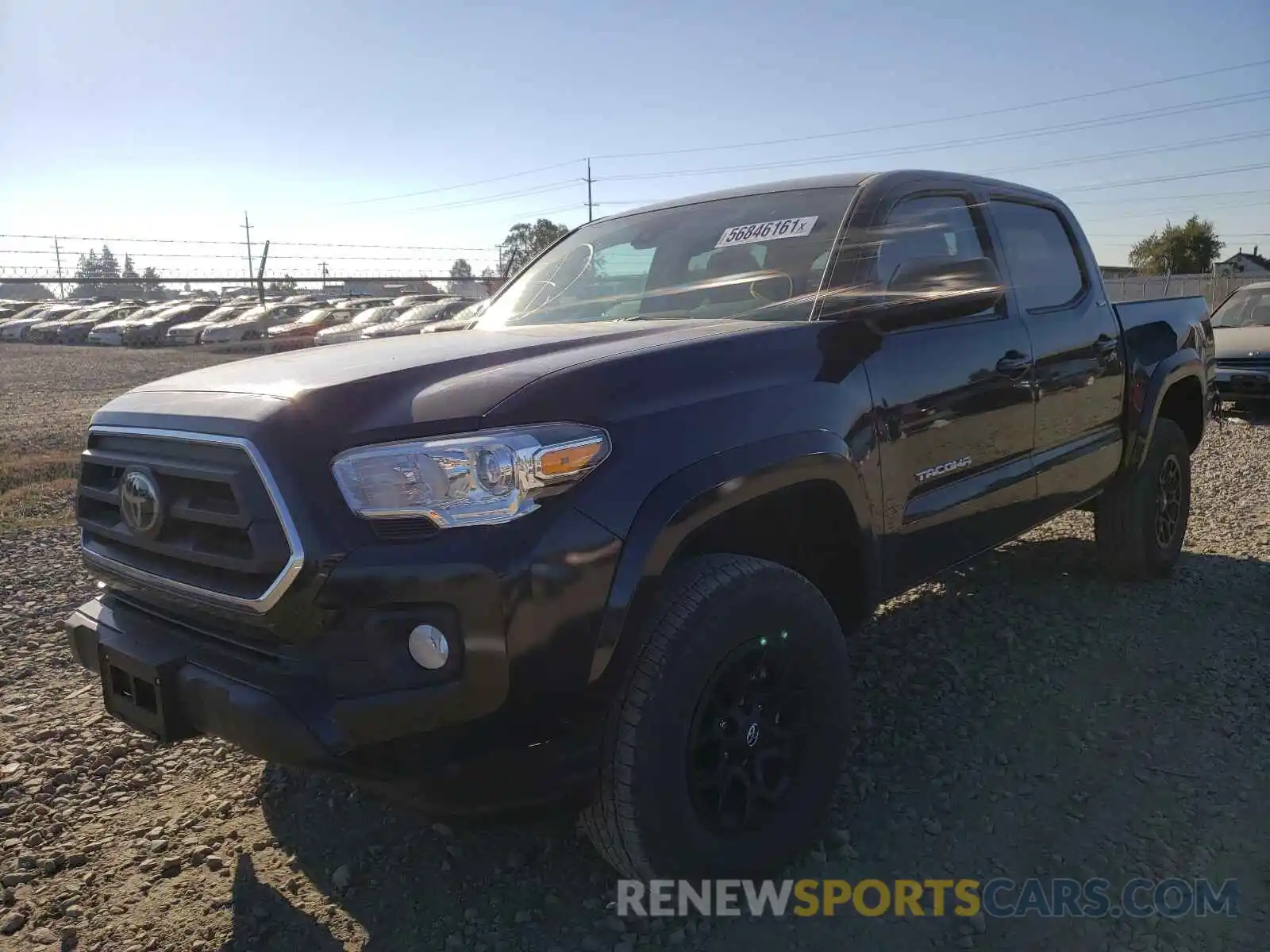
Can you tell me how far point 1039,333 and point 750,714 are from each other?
2158 mm

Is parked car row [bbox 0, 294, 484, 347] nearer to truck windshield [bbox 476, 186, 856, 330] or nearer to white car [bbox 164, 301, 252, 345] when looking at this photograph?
white car [bbox 164, 301, 252, 345]

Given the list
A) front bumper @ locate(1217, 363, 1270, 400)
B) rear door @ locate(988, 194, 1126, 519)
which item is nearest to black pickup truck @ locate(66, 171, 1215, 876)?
rear door @ locate(988, 194, 1126, 519)

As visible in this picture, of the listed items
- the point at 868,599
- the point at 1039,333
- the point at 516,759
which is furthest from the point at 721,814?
the point at 1039,333

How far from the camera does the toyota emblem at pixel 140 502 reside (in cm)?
224

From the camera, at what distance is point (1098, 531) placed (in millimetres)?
4715

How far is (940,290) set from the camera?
123 inches

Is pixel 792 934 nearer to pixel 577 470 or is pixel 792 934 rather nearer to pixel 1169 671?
pixel 577 470

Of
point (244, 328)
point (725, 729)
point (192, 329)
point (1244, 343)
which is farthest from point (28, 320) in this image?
point (725, 729)

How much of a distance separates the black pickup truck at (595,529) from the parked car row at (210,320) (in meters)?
20.5

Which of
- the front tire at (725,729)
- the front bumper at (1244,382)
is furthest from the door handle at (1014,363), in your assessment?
the front bumper at (1244,382)

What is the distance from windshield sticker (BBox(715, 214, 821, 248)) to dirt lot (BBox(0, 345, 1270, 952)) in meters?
1.79

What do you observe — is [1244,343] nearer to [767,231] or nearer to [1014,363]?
[1014,363]

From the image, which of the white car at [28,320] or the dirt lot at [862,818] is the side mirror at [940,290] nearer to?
the dirt lot at [862,818]

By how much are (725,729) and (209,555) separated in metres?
1.30
